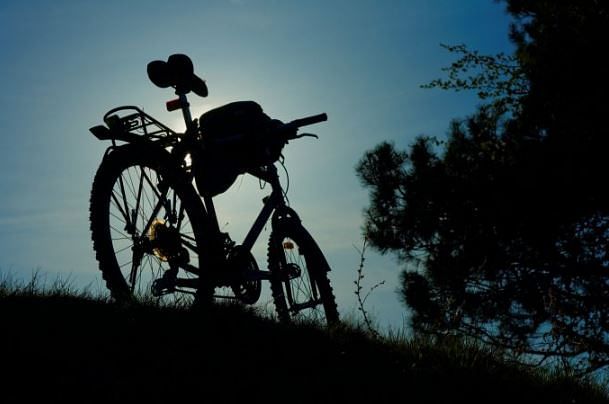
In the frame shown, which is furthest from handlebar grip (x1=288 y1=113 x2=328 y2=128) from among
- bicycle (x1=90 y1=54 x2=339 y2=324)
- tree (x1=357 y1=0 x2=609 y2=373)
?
tree (x1=357 y1=0 x2=609 y2=373)

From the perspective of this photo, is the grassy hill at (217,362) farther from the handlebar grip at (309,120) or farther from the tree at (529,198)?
the tree at (529,198)

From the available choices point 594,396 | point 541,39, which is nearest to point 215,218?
point 594,396

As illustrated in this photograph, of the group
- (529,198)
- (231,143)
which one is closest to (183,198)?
(231,143)

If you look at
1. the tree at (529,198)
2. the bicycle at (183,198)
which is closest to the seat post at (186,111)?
the bicycle at (183,198)

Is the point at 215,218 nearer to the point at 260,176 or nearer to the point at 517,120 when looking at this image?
the point at 260,176

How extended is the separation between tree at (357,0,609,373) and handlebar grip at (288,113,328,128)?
355cm

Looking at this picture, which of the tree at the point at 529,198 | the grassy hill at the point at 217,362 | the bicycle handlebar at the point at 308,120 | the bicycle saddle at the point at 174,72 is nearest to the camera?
A: the grassy hill at the point at 217,362

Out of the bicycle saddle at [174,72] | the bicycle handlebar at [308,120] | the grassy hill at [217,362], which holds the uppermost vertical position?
the bicycle saddle at [174,72]

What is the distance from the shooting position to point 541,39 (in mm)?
8422

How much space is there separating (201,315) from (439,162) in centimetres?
719

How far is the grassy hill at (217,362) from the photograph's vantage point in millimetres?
2320

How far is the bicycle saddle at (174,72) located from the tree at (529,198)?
4.48 metres

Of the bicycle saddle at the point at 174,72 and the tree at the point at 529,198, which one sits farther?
the tree at the point at 529,198

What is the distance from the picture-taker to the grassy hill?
2320 millimetres
